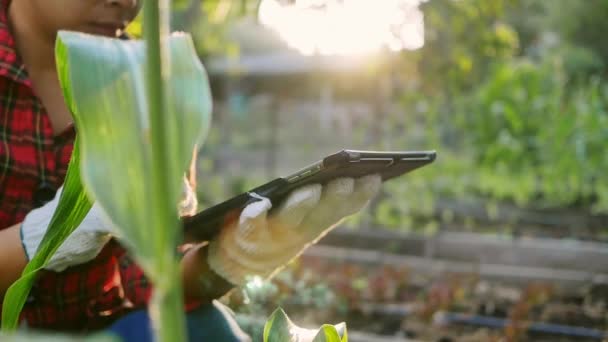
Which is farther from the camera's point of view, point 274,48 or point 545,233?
point 274,48

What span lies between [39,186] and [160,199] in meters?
0.84

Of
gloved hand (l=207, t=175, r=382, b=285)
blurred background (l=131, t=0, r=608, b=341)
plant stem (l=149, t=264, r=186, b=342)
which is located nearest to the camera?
plant stem (l=149, t=264, r=186, b=342)

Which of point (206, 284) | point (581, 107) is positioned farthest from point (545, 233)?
point (206, 284)

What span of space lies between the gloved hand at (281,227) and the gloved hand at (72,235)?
79mm

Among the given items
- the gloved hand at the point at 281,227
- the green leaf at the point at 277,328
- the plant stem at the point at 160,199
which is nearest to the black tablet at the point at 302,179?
the gloved hand at the point at 281,227

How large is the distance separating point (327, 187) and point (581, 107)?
499cm

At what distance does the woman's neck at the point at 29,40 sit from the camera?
3.91ft

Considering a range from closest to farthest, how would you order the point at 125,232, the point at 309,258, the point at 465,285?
1. the point at 125,232
2. the point at 465,285
3. the point at 309,258

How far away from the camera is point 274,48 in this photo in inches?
722

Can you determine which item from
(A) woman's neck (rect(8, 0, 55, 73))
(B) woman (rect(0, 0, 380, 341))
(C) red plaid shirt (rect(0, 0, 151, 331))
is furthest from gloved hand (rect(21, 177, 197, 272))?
(A) woman's neck (rect(8, 0, 55, 73))

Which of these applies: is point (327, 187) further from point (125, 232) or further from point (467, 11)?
point (467, 11)

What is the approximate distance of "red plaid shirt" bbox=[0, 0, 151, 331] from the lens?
115cm

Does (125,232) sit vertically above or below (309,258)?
above

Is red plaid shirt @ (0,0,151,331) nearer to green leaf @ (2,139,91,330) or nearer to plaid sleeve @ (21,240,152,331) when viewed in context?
plaid sleeve @ (21,240,152,331)
